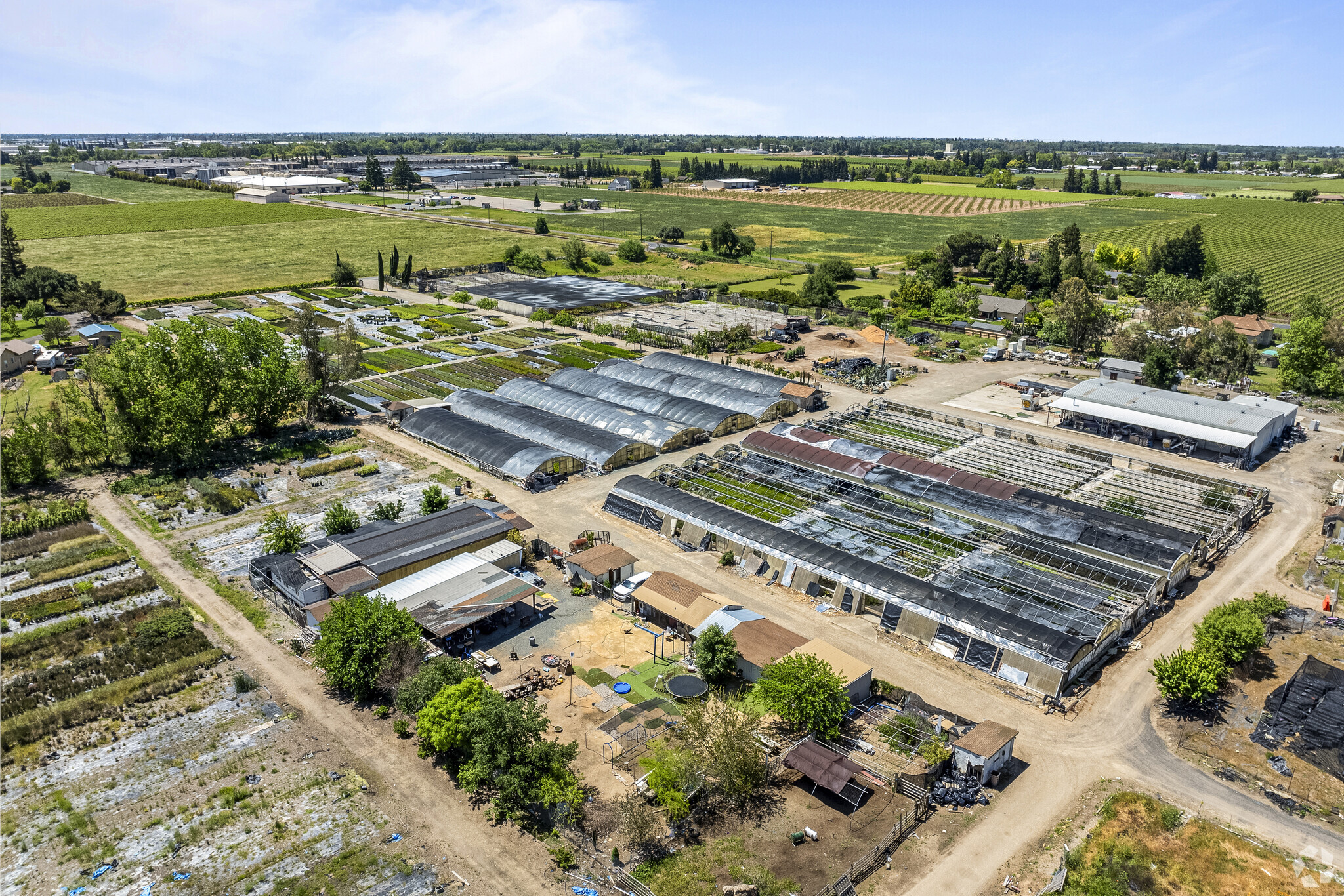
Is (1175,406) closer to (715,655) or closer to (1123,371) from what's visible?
(1123,371)

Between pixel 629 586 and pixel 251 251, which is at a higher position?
pixel 251 251

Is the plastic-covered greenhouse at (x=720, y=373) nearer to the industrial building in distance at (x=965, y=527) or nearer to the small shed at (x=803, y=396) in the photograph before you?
the small shed at (x=803, y=396)

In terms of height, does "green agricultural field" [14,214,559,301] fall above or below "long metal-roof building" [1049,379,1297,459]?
above

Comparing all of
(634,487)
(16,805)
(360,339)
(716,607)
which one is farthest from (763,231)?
(16,805)

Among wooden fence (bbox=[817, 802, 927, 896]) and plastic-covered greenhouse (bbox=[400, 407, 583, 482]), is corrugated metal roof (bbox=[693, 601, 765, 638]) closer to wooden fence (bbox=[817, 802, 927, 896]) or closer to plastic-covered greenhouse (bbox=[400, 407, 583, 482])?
wooden fence (bbox=[817, 802, 927, 896])

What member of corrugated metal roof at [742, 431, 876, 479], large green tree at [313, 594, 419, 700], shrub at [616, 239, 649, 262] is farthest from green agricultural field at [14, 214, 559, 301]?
large green tree at [313, 594, 419, 700]

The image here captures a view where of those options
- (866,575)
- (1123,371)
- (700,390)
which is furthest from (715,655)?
(1123,371)
